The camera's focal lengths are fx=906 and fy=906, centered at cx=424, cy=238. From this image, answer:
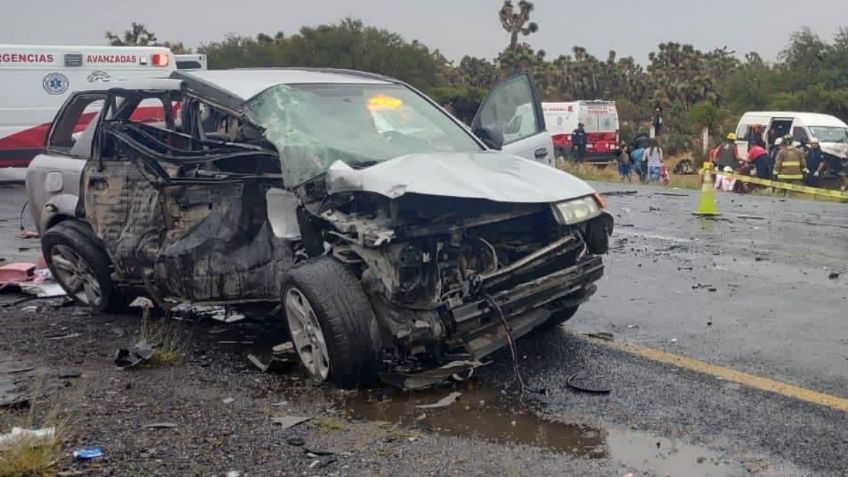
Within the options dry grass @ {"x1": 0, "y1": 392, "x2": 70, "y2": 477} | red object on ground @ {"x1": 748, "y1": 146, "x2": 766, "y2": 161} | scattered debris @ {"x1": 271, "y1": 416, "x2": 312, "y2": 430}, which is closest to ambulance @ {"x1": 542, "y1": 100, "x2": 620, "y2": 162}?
red object on ground @ {"x1": 748, "y1": 146, "x2": 766, "y2": 161}

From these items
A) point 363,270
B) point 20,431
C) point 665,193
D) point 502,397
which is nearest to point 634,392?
point 502,397

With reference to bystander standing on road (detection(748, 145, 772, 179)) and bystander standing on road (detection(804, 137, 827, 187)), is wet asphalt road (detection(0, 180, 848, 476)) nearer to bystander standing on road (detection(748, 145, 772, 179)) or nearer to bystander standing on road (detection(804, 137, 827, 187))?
bystander standing on road (detection(748, 145, 772, 179))

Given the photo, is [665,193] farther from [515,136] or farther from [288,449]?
[288,449]

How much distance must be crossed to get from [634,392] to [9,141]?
15348 mm

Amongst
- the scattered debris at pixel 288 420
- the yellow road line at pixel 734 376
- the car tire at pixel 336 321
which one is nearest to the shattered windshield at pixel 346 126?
the car tire at pixel 336 321

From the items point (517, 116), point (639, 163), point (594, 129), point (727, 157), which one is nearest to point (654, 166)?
point (639, 163)

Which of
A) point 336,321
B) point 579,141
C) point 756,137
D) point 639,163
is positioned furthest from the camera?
point 579,141

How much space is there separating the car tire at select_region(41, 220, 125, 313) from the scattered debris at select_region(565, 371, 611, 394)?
11.6 ft

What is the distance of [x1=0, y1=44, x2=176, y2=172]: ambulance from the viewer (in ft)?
→ 55.1

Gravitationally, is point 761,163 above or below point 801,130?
below

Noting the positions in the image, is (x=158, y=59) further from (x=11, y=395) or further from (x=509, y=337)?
(x=509, y=337)

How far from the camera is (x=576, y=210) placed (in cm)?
521

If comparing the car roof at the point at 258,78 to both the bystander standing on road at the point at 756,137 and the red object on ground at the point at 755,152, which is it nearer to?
the red object on ground at the point at 755,152

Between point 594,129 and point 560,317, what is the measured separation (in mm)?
29103
